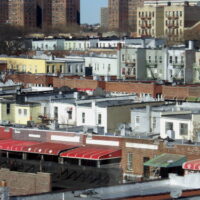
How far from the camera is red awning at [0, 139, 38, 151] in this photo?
145ft

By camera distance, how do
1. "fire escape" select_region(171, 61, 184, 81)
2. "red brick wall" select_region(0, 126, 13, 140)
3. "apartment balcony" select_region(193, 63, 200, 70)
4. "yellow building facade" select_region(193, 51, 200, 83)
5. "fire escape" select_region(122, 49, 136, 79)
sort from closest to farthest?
"red brick wall" select_region(0, 126, 13, 140) → "yellow building facade" select_region(193, 51, 200, 83) → "apartment balcony" select_region(193, 63, 200, 70) → "fire escape" select_region(171, 61, 184, 81) → "fire escape" select_region(122, 49, 136, 79)

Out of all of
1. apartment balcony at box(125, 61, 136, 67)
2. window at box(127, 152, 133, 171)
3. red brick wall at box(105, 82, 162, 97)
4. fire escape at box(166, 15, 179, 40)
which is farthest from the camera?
fire escape at box(166, 15, 179, 40)

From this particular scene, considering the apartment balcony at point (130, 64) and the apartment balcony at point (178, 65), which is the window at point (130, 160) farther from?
the apartment balcony at point (130, 64)

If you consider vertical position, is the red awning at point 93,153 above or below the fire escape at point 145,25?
below

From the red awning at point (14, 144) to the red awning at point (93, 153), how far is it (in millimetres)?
2585

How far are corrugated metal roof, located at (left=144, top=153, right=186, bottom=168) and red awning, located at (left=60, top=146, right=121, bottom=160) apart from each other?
175cm

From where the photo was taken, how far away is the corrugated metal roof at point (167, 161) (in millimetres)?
39188

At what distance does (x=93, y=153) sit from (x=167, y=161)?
3.52 metres

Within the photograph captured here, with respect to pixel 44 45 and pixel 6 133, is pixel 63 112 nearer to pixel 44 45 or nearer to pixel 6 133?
pixel 6 133

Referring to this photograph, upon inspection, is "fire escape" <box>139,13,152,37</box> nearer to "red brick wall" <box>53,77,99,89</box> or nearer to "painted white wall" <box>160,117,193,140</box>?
"red brick wall" <box>53,77,99,89</box>

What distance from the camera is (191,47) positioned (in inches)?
3314

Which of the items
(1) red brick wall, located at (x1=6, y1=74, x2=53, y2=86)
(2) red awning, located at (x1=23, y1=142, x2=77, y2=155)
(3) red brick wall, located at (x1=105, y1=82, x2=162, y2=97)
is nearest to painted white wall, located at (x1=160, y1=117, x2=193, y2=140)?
(2) red awning, located at (x1=23, y1=142, x2=77, y2=155)

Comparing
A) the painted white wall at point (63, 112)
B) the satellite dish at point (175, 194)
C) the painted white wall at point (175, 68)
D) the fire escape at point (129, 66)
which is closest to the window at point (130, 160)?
the painted white wall at point (63, 112)

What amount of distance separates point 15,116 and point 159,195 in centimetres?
2730
